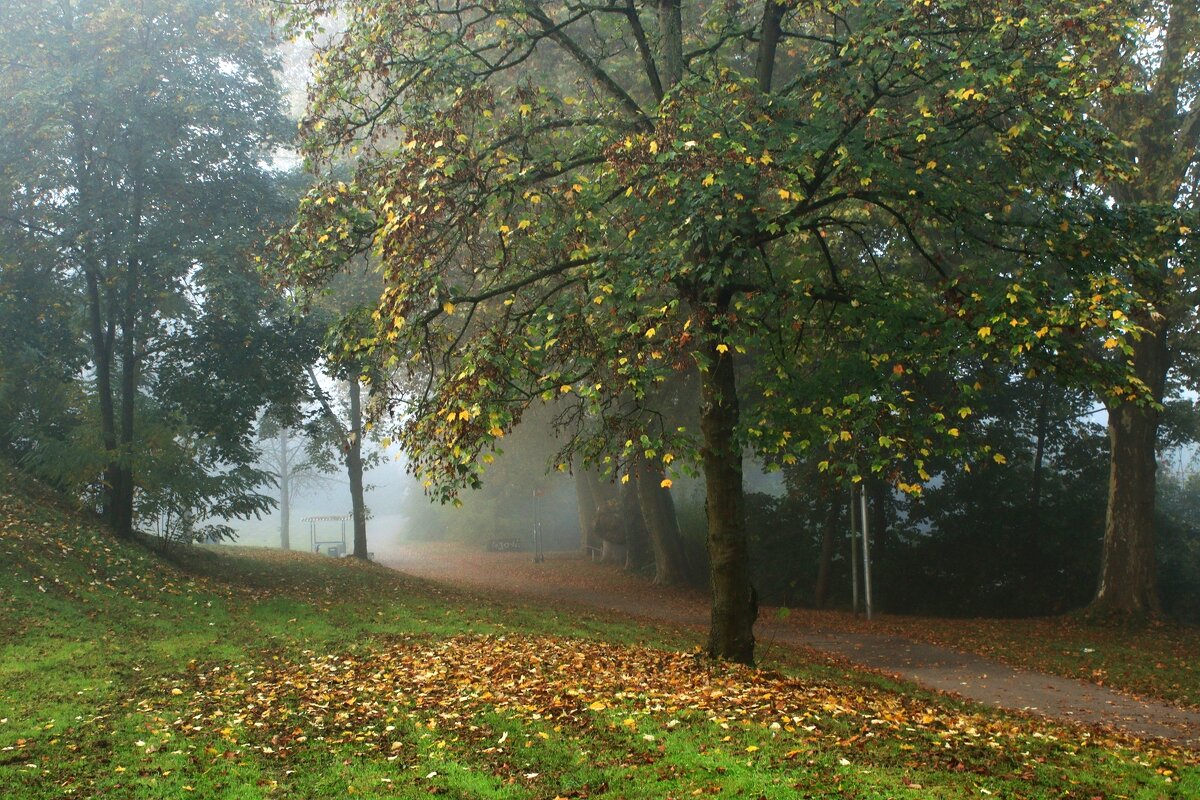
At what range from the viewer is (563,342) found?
9625mm

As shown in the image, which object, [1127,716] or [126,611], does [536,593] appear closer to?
[126,611]

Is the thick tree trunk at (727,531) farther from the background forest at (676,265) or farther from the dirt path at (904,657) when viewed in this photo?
the dirt path at (904,657)

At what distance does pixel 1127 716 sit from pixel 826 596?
Answer: 11.3 metres

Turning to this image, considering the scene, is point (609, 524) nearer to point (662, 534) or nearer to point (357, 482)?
point (662, 534)

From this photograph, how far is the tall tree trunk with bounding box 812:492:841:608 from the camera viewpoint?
826 inches

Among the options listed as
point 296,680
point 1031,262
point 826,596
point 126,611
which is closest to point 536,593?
point 826,596

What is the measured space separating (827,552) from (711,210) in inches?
569

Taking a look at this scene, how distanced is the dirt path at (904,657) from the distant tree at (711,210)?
12.4 ft

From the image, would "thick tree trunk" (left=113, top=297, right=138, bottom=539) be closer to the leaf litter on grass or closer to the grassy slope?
the grassy slope

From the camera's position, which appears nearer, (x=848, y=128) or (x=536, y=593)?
(x=848, y=128)

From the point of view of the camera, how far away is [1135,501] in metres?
16.4

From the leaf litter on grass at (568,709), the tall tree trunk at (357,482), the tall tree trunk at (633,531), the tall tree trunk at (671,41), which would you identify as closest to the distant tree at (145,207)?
the tall tree trunk at (357,482)

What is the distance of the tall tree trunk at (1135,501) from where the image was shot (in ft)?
53.5

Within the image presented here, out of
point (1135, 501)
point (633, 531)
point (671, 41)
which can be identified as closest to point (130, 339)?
point (671, 41)
